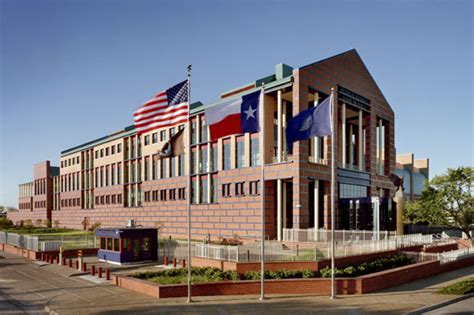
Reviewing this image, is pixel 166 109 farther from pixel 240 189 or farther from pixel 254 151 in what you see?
pixel 240 189

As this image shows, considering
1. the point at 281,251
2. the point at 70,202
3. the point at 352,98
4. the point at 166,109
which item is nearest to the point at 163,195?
the point at 352,98

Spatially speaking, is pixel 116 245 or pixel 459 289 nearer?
pixel 459 289

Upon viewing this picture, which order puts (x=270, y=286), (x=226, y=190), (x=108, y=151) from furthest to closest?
(x=108, y=151)
(x=226, y=190)
(x=270, y=286)

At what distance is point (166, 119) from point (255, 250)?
1057 centimetres

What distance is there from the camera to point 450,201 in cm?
4409

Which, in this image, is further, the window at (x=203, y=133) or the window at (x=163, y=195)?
the window at (x=163, y=195)

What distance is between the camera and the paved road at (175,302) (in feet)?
62.0

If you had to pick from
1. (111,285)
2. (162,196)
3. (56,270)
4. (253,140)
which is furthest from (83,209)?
(111,285)

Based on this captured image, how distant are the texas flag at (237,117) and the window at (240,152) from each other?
1095 inches

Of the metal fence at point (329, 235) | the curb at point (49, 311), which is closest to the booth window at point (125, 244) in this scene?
the curb at point (49, 311)

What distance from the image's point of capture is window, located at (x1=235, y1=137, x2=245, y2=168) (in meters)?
49.4

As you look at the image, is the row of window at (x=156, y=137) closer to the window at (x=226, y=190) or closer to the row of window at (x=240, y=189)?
the window at (x=226, y=190)

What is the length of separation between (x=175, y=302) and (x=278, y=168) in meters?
25.7

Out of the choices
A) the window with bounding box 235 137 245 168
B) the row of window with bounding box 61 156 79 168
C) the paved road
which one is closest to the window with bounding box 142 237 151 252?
the paved road
